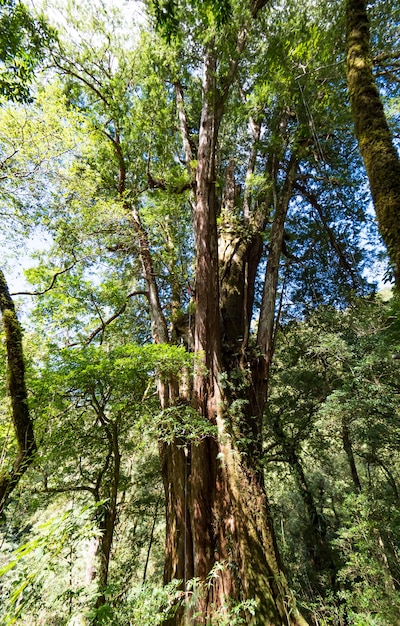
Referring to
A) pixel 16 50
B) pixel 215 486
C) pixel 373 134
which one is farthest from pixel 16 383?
pixel 16 50

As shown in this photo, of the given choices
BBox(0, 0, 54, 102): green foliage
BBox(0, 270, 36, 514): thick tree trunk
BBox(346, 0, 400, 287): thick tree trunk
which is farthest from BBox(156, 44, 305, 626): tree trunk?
BBox(346, 0, 400, 287): thick tree trunk

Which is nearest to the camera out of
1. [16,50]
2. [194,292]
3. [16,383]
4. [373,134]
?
[373,134]

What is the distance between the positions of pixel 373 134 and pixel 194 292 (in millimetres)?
3852

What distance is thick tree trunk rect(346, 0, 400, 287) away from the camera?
1.82 meters

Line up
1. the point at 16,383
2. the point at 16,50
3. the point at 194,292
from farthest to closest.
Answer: the point at 194,292
the point at 16,50
the point at 16,383

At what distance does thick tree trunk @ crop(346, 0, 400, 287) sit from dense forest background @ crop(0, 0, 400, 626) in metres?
0.02

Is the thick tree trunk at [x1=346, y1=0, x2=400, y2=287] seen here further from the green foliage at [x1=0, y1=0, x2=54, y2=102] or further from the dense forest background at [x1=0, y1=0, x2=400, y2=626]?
the green foliage at [x1=0, y1=0, x2=54, y2=102]

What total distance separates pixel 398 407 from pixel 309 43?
6.35 m

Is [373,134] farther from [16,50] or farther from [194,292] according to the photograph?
[16,50]

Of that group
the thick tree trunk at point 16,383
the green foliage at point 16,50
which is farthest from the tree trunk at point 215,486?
the green foliage at point 16,50

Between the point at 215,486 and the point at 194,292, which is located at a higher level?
the point at 194,292

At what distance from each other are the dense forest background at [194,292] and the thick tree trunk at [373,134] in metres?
0.02

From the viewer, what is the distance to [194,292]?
563 centimetres

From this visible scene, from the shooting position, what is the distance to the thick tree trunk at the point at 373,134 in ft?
5.99
